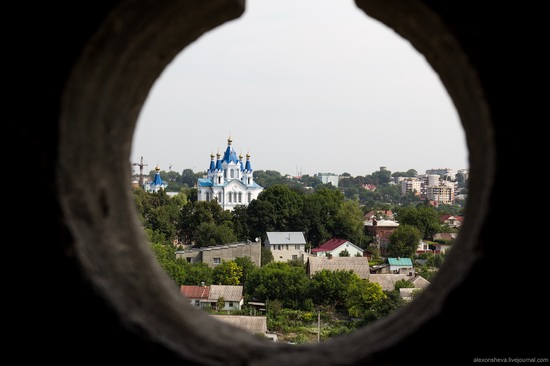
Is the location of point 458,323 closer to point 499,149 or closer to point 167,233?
point 499,149

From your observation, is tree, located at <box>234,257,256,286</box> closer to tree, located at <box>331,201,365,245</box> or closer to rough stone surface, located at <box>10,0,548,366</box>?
tree, located at <box>331,201,365,245</box>

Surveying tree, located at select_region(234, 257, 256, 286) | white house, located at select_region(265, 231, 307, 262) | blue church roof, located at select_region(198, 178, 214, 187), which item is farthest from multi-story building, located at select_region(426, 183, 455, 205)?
tree, located at select_region(234, 257, 256, 286)

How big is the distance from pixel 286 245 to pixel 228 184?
15.8 metres

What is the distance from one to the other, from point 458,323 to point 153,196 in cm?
5358

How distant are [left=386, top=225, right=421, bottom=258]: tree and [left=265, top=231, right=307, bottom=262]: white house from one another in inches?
253

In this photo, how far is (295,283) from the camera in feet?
96.3

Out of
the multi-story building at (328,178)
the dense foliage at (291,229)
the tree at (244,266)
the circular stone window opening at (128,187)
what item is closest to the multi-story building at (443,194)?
the multi-story building at (328,178)

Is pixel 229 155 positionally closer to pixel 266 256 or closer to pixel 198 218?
pixel 198 218

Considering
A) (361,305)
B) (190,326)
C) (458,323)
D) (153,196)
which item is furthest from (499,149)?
(153,196)

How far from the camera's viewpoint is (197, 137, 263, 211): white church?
59.4 metres

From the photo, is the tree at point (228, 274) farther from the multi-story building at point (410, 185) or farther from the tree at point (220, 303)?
A: the multi-story building at point (410, 185)

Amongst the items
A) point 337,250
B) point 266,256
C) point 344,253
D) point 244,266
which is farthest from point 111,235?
point 337,250

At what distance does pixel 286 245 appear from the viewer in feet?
148

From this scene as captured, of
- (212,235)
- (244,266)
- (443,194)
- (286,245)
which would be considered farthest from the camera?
(443,194)
